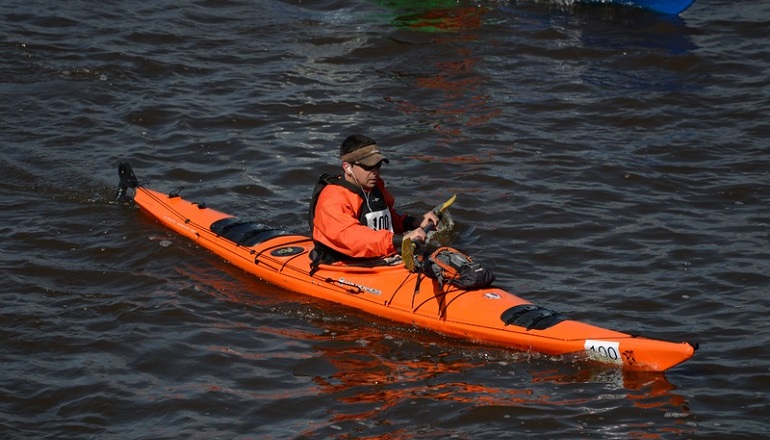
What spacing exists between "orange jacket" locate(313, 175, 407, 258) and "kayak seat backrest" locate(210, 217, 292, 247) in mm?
874

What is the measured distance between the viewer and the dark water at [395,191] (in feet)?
19.9

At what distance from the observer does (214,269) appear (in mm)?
8047


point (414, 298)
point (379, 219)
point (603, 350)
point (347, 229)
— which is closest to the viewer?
point (603, 350)

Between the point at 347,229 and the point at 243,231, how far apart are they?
1306mm

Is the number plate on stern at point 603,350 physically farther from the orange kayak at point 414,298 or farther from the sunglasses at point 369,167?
the sunglasses at point 369,167

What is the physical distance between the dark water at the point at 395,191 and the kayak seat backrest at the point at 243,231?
0.24 metres

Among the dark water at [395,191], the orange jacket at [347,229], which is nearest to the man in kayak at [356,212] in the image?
the orange jacket at [347,229]

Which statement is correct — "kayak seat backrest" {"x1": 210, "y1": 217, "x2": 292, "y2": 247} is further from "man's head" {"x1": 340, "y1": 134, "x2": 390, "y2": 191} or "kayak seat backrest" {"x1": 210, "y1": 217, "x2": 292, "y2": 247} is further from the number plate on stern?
the number plate on stern

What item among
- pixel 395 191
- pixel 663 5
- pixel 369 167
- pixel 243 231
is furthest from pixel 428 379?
pixel 663 5

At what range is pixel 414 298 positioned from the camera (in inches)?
275

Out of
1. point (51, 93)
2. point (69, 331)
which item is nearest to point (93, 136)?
point (51, 93)

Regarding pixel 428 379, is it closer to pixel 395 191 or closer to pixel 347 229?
pixel 347 229

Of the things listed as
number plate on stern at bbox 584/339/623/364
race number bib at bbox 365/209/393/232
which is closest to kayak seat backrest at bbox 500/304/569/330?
number plate on stern at bbox 584/339/623/364

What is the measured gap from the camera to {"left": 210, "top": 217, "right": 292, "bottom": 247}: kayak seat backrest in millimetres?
8055
